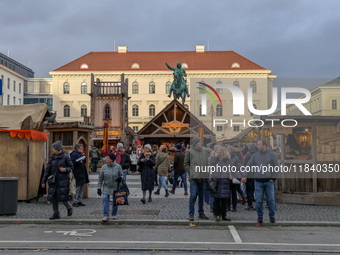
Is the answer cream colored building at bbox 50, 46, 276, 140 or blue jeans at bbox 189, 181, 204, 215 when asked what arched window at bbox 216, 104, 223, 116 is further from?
blue jeans at bbox 189, 181, 204, 215

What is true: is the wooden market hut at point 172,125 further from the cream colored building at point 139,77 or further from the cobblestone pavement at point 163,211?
the cream colored building at point 139,77

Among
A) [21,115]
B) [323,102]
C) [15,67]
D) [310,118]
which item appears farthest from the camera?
[15,67]

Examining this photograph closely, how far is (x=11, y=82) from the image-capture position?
2840 inches

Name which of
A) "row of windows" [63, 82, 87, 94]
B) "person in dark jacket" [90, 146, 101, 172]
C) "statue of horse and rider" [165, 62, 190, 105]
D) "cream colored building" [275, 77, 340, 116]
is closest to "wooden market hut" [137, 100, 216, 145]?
"statue of horse and rider" [165, 62, 190, 105]

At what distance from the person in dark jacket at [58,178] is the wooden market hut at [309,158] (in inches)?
235

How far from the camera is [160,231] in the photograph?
8000mm

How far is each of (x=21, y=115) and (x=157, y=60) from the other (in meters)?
57.1

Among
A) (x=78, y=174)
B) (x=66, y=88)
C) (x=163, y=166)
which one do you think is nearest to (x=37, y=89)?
(x=66, y=88)

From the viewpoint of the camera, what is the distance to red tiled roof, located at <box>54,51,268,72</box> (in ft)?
216

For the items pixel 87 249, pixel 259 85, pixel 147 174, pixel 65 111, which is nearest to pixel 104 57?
pixel 65 111

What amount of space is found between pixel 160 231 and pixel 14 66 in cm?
8041

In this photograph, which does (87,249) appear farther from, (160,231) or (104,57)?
(104,57)

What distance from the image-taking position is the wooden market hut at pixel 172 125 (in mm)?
30516

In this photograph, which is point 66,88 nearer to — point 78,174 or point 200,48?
point 200,48
